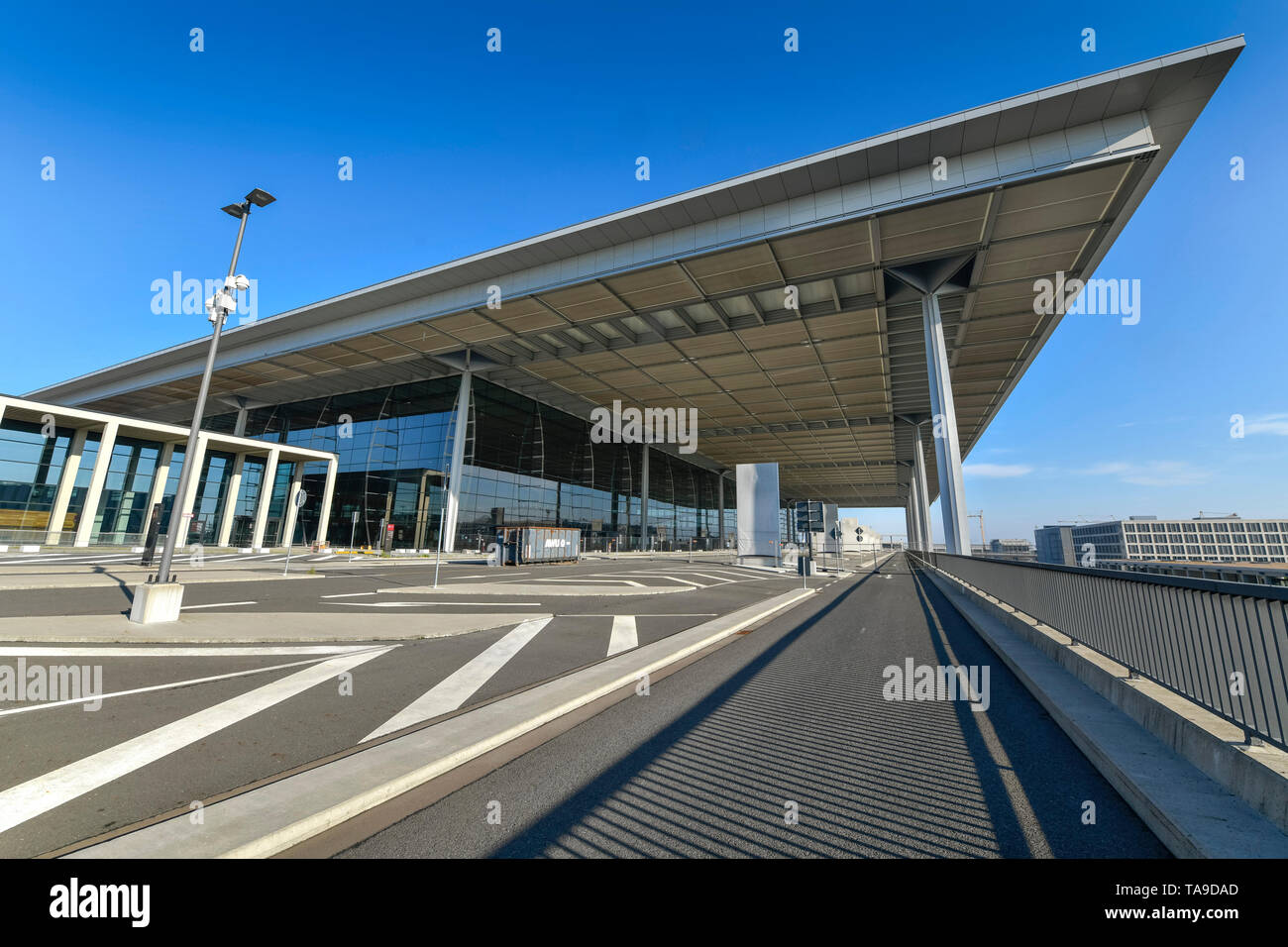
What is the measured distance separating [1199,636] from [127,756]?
818cm

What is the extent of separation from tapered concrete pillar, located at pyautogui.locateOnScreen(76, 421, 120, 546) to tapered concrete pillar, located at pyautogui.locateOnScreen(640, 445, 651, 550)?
136ft

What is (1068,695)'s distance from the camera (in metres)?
5.17

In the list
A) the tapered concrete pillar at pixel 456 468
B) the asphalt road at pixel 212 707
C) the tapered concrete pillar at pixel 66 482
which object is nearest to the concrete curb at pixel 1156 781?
the asphalt road at pixel 212 707

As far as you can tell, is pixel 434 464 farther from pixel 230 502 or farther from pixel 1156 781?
pixel 1156 781

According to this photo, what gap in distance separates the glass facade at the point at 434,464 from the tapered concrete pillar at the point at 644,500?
502cm

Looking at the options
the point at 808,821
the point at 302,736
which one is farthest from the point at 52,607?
the point at 808,821

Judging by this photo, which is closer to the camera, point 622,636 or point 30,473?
point 622,636

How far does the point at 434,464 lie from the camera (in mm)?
37281

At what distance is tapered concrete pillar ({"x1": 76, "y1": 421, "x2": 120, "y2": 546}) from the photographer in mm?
30547

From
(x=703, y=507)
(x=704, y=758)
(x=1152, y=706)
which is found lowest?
(x=704, y=758)

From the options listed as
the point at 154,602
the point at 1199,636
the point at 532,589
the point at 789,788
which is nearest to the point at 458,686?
the point at 789,788

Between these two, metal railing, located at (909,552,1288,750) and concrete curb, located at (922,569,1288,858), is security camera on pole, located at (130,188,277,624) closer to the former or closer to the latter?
concrete curb, located at (922,569,1288,858)
